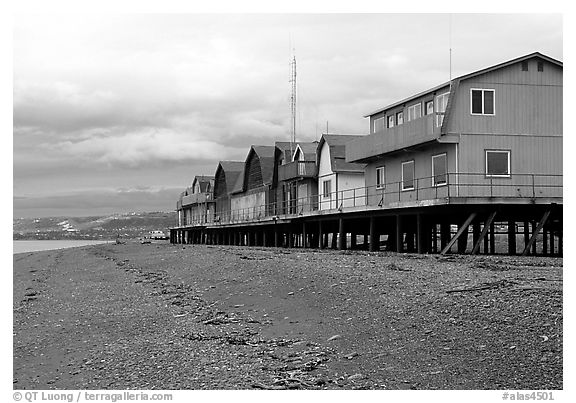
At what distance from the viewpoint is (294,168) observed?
47812 mm

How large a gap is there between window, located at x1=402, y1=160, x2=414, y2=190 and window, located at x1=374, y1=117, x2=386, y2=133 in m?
3.65

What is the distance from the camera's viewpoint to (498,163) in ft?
91.4

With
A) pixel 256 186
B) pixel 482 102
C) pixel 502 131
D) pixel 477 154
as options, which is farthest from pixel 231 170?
pixel 502 131

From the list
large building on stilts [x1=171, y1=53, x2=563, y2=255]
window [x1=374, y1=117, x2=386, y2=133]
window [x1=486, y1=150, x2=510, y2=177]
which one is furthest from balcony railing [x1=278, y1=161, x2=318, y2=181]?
window [x1=486, y1=150, x2=510, y2=177]

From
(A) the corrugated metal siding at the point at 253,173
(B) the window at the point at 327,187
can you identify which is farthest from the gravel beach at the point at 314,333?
(A) the corrugated metal siding at the point at 253,173

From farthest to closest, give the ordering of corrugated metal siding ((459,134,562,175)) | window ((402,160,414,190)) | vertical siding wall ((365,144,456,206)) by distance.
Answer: window ((402,160,414,190)) → vertical siding wall ((365,144,456,206)) → corrugated metal siding ((459,134,562,175))

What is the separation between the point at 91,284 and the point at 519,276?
45.0 ft

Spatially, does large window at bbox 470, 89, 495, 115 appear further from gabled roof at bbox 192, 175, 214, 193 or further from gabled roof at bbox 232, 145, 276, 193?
gabled roof at bbox 192, 175, 214, 193

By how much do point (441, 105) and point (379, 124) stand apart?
6.96 m

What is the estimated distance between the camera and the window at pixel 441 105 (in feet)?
91.9

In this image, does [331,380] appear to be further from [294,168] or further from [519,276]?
[294,168]

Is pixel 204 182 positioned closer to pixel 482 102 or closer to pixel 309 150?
pixel 309 150

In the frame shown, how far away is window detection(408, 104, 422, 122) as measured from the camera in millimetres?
31375

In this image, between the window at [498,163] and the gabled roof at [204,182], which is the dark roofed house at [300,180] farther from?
the gabled roof at [204,182]
